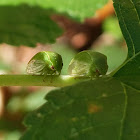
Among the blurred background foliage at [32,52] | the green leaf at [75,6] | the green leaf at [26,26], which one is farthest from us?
the blurred background foliage at [32,52]

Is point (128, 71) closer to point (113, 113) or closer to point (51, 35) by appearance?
point (113, 113)

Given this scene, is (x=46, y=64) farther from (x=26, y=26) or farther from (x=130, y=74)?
(x=26, y=26)

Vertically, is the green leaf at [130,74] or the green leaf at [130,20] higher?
the green leaf at [130,20]

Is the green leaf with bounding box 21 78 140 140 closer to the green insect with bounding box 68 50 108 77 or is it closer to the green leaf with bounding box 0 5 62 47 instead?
the green insect with bounding box 68 50 108 77

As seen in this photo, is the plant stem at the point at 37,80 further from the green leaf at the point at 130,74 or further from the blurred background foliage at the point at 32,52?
the blurred background foliage at the point at 32,52

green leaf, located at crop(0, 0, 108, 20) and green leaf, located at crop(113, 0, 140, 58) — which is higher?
green leaf, located at crop(113, 0, 140, 58)

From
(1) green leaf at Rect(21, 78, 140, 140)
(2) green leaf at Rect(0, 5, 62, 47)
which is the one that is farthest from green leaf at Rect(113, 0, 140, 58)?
(2) green leaf at Rect(0, 5, 62, 47)

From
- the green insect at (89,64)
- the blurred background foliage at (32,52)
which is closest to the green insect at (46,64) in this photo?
the green insect at (89,64)
